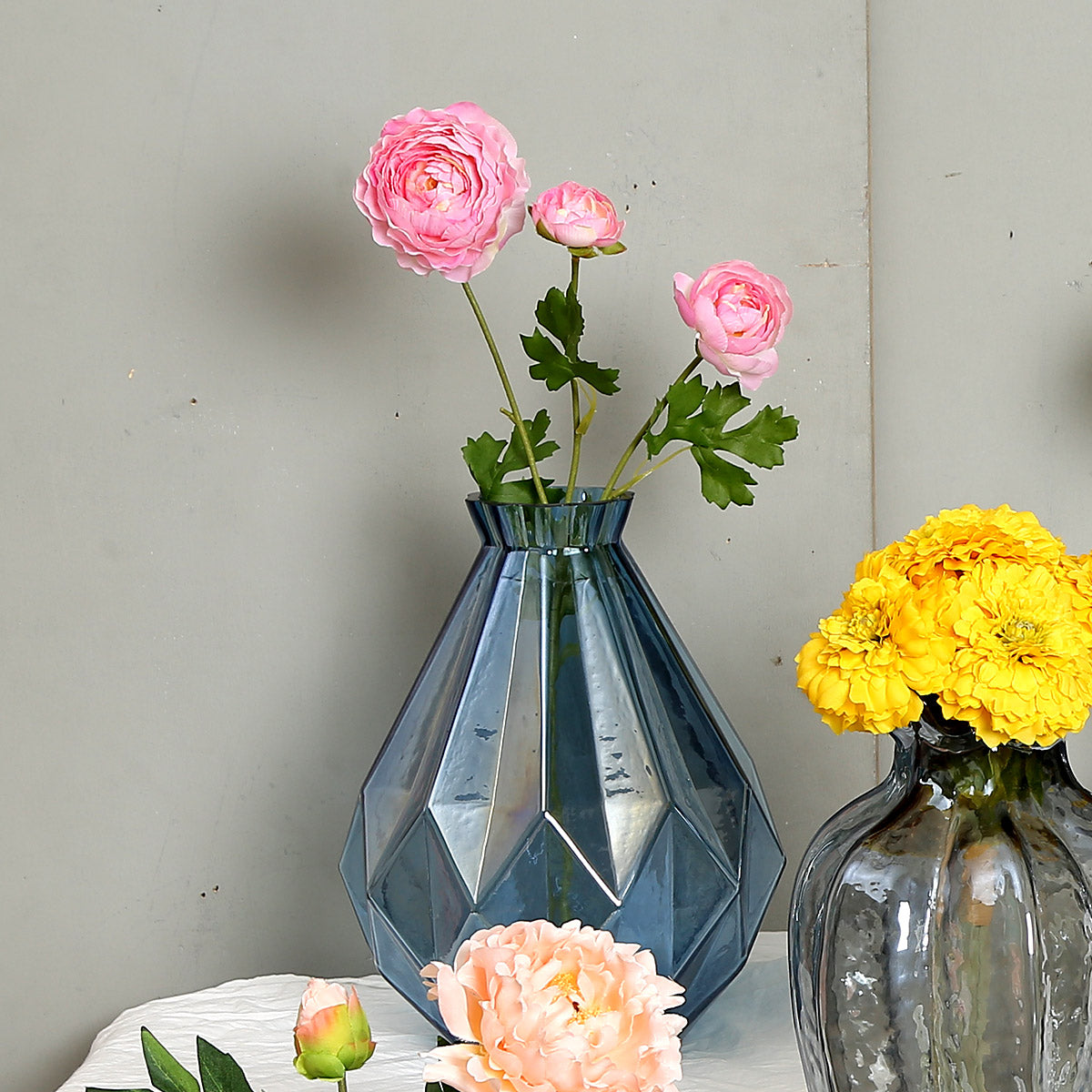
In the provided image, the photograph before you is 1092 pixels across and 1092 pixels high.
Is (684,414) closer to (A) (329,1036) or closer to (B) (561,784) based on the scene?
(B) (561,784)

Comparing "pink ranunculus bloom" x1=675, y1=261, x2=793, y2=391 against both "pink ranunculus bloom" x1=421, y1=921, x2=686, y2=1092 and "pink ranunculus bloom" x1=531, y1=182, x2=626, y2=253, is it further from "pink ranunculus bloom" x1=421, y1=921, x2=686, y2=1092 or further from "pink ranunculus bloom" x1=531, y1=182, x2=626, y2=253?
"pink ranunculus bloom" x1=421, y1=921, x2=686, y2=1092

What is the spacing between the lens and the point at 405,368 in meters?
0.83

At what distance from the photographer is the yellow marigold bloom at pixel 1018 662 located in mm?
504

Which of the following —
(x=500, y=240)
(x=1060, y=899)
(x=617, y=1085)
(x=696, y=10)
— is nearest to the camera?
(x=617, y=1085)

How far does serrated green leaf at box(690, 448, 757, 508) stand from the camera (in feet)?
2.28

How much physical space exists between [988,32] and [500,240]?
0.44 m

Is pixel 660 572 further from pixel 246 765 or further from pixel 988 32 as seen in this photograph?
pixel 988 32

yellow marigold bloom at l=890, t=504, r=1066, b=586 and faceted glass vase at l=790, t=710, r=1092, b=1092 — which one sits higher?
yellow marigold bloom at l=890, t=504, r=1066, b=586

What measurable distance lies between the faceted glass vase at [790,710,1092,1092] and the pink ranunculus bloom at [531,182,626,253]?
316 mm

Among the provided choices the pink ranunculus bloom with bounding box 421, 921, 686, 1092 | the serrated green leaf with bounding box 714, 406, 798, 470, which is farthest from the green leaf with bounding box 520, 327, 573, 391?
the pink ranunculus bloom with bounding box 421, 921, 686, 1092

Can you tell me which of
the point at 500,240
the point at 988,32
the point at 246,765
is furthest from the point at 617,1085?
the point at 988,32

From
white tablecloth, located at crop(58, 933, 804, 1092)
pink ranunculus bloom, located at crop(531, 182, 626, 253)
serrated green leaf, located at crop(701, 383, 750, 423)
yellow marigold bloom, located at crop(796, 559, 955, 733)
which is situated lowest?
white tablecloth, located at crop(58, 933, 804, 1092)

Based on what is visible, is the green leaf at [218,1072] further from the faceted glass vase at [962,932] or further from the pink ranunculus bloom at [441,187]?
the pink ranunculus bloom at [441,187]

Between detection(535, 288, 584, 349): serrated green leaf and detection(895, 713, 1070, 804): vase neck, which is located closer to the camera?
detection(895, 713, 1070, 804): vase neck
